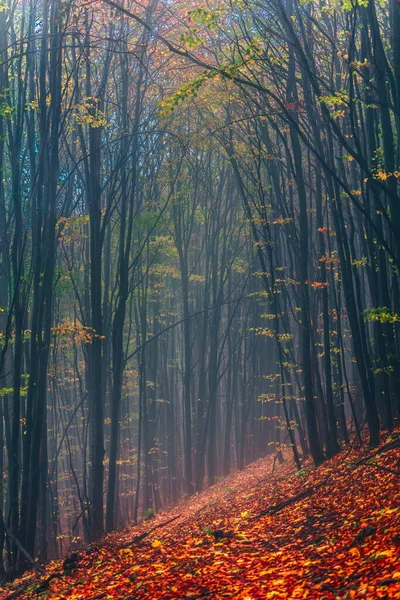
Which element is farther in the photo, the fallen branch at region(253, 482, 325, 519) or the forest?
the fallen branch at region(253, 482, 325, 519)

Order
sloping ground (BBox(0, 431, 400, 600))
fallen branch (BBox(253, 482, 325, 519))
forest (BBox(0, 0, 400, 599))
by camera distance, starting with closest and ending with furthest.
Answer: sloping ground (BBox(0, 431, 400, 600)) < forest (BBox(0, 0, 400, 599)) < fallen branch (BBox(253, 482, 325, 519))

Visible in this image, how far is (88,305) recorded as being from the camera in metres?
15.6

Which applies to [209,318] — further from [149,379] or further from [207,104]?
[207,104]

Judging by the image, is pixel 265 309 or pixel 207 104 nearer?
pixel 207 104

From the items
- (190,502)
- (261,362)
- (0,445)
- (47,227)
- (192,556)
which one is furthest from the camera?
(261,362)

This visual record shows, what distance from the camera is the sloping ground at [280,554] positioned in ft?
17.2

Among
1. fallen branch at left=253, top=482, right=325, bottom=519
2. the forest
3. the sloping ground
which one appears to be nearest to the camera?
the sloping ground

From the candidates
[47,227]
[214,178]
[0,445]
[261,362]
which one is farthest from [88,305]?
[261,362]

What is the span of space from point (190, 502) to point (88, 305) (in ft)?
21.5

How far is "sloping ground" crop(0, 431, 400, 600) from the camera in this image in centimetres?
523

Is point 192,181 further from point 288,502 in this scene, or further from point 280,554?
point 280,554

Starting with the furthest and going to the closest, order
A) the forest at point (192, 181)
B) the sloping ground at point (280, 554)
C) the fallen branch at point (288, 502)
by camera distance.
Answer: the fallen branch at point (288, 502) < the forest at point (192, 181) < the sloping ground at point (280, 554)

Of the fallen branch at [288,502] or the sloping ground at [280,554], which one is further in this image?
the fallen branch at [288,502]

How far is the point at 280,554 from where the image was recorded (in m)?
6.78
